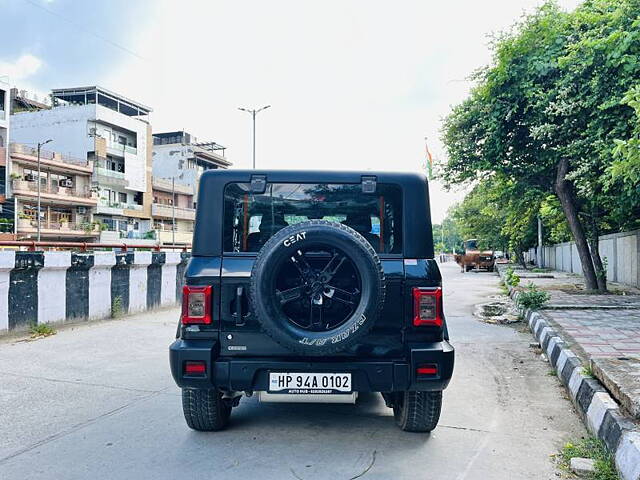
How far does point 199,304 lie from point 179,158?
6277 centimetres

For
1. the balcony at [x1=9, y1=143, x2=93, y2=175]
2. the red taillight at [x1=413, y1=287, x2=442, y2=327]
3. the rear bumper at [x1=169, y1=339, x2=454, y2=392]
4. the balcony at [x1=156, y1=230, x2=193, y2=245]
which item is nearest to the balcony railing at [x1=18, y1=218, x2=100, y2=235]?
the balcony at [x1=9, y1=143, x2=93, y2=175]

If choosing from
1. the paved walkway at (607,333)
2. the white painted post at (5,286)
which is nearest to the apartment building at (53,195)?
the white painted post at (5,286)

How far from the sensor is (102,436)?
154 inches

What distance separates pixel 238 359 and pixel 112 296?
23.1 ft

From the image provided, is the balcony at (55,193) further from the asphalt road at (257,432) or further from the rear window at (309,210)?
the rear window at (309,210)

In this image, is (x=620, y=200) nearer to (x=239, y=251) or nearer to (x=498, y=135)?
(x=498, y=135)

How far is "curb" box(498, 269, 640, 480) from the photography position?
10.2 ft

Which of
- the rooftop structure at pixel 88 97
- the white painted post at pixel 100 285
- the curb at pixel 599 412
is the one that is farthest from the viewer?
the rooftop structure at pixel 88 97

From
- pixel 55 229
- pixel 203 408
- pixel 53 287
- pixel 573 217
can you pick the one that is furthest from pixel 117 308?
pixel 55 229

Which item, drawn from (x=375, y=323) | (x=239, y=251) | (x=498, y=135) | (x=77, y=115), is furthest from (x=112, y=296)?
(x=77, y=115)

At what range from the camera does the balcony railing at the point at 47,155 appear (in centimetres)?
3684

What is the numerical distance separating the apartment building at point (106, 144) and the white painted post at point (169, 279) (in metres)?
35.1

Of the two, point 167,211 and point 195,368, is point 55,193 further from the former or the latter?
point 195,368

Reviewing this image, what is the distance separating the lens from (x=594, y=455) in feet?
11.5
